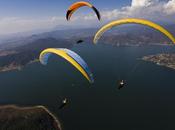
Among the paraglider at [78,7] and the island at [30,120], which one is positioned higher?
the paraglider at [78,7]

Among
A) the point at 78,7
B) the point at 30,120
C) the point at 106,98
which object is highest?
the point at 78,7

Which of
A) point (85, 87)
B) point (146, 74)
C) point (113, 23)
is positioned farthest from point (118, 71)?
point (113, 23)

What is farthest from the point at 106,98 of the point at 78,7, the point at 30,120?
the point at 78,7

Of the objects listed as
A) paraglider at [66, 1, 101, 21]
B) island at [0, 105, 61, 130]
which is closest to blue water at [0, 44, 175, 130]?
island at [0, 105, 61, 130]

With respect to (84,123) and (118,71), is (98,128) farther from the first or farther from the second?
(118,71)

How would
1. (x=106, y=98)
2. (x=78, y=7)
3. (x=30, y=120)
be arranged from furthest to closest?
(x=106, y=98) < (x=30, y=120) < (x=78, y=7)

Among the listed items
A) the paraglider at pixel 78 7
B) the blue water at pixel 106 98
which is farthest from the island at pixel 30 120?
the paraglider at pixel 78 7

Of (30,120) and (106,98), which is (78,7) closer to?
(30,120)

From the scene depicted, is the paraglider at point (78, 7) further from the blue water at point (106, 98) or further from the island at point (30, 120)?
the blue water at point (106, 98)
